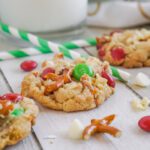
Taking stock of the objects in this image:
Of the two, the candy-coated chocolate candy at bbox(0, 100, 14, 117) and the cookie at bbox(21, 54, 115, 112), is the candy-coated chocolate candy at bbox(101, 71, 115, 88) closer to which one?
the cookie at bbox(21, 54, 115, 112)

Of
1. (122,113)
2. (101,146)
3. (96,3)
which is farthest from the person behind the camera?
(96,3)

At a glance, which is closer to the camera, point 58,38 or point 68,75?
point 68,75

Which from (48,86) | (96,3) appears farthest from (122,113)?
(96,3)

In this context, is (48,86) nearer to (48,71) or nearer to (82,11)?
(48,71)

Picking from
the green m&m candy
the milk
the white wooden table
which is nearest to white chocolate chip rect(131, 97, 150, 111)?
the white wooden table

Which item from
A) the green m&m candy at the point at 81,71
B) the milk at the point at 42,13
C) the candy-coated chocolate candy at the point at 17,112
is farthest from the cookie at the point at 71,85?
the milk at the point at 42,13

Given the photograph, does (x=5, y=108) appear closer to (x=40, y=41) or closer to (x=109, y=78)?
(x=109, y=78)

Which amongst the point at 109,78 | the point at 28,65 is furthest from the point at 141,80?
the point at 28,65
